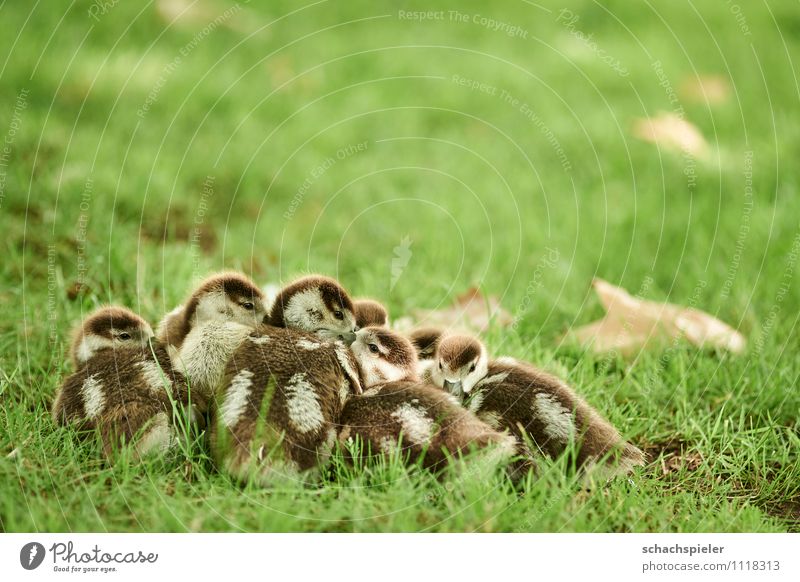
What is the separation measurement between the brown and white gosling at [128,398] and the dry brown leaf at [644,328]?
2186 mm

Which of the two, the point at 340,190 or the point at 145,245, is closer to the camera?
the point at 145,245

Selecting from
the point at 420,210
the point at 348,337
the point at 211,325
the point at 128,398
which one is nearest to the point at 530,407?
the point at 348,337

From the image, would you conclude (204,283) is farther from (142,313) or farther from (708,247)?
(708,247)

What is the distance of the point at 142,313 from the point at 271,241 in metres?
1.46

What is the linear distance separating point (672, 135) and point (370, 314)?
400 centimetres

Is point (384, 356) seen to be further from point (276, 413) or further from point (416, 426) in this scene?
point (276, 413)

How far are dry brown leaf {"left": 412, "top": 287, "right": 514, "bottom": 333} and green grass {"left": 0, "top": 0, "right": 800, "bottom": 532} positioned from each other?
148 millimetres

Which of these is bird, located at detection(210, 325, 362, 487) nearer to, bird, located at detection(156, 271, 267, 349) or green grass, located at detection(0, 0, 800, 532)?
green grass, located at detection(0, 0, 800, 532)

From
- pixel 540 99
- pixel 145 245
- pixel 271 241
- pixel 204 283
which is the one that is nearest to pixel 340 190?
pixel 271 241

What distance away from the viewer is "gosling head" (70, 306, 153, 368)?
10.8 feet

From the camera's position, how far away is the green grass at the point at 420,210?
2.87m

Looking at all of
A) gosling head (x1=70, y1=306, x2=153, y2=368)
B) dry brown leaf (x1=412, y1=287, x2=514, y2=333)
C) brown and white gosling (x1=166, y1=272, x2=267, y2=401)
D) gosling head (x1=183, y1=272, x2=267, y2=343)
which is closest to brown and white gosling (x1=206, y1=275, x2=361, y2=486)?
brown and white gosling (x1=166, y1=272, x2=267, y2=401)

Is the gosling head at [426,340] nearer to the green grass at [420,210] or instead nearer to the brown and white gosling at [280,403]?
the green grass at [420,210]

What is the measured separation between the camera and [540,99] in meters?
7.00
